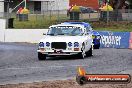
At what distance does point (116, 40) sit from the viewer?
109 feet

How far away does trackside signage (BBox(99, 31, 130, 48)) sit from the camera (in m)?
32.9

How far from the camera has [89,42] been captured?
24.1 metres

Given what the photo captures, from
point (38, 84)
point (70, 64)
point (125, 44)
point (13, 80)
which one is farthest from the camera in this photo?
point (125, 44)

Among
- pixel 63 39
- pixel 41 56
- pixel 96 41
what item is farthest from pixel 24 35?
pixel 63 39

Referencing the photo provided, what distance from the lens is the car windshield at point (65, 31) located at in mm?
23172

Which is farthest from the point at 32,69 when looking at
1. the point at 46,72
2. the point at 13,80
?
the point at 13,80

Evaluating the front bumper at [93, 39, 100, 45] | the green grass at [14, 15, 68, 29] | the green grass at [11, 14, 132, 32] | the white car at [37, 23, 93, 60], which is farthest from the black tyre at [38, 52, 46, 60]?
the green grass at [14, 15, 68, 29]

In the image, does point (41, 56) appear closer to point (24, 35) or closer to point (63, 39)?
point (63, 39)

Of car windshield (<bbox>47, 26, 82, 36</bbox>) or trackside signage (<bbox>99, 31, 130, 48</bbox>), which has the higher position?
car windshield (<bbox>47, 26, 82, 36</bbox>)

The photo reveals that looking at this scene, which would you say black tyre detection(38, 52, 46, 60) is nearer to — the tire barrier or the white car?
the white car

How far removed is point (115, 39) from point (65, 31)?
10.5 meters

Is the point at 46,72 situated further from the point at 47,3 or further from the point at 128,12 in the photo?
the point at 47,3

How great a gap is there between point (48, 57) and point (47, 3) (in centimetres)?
6130

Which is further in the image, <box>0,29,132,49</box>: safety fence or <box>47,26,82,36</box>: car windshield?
<box>0,29,132,49</box>: safety fence
